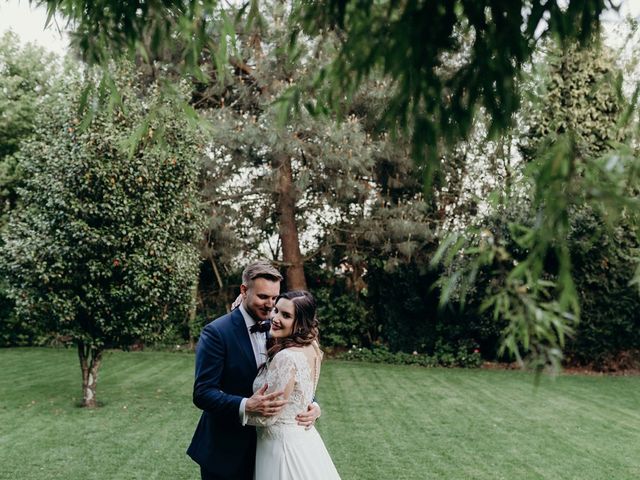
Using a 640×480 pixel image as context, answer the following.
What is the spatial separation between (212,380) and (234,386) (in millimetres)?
172

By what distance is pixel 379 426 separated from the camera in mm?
9805

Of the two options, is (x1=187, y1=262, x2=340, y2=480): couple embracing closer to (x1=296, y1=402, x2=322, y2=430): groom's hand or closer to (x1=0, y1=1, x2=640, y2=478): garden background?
(x1=296, y1=402, x2=322, y2=430): groom's hand

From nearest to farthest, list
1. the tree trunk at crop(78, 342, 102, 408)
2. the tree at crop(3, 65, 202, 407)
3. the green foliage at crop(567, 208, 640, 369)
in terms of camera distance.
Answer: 1. the tree at crop(3, 65, 202, 407)
2. the tree trunk at crop(78, 342, 102, 408)
3. the green foliage at crop(567, 208, 640, 369)

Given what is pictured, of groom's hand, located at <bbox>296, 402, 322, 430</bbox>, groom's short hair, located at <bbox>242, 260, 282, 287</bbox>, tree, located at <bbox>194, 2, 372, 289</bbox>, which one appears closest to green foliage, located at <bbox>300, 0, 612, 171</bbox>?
groom's short hair, located at <bbox>242, 260, 282, 287</bbox>

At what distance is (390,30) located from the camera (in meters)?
2.10

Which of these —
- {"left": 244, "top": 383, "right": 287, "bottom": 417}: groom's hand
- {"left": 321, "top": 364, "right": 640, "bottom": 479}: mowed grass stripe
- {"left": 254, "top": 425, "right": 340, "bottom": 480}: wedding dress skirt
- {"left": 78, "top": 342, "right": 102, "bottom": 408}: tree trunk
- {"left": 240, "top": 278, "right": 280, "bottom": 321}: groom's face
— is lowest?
{"left": 321, "top": 364, "right": 640, "bottom": 479}: mowed grass stripe

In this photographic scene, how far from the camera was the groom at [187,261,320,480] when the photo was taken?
3627mm

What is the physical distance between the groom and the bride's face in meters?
0.07

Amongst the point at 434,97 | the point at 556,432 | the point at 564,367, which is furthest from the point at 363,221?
the point at 434,97

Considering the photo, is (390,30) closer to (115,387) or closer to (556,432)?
(556,432)

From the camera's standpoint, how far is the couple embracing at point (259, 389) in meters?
3.69

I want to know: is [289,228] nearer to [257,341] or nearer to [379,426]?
[379,426]

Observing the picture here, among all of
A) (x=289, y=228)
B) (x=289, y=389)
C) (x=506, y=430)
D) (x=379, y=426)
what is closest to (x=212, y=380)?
(x=289, y=389)

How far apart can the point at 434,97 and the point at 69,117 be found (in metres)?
9.03
